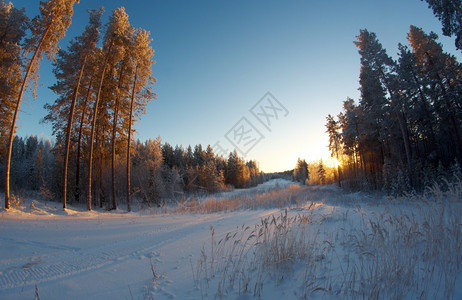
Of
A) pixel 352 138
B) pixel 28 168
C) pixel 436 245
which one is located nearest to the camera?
pixel 436 245

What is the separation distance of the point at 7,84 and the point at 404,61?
34664 mm

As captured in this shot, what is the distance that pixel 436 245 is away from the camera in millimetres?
2996

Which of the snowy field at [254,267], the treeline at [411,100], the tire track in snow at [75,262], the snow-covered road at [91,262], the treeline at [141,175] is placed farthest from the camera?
the treeline at [141,175]

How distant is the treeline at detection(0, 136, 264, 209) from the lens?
19.3m

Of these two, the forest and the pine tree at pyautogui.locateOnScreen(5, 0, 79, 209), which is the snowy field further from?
the pine tree at pyautogui.locateOnScreen(5, 0, 79, 209)

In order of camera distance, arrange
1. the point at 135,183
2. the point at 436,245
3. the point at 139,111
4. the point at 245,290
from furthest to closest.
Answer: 1. the point at 135,183
2. the point at 139,111
3. the point at 436,245
4. the point at 245,290

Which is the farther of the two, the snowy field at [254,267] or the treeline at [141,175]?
the treeline at [141,175]

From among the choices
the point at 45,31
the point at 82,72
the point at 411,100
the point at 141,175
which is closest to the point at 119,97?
the point at 82,72

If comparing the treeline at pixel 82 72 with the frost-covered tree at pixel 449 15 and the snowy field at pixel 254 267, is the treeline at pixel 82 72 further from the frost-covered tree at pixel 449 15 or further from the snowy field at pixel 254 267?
the frost-covered tree at pixel 449 15

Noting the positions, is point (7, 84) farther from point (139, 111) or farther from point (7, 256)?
point (7, 256)

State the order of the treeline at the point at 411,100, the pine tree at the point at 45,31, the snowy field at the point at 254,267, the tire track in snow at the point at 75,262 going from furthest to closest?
the treeline at the point at 411,100 < the pine tree at the point at 45,31 < the tire track in snow at the point at 75,262 < the snowy field at the point at 254,267

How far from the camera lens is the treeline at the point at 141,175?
1933cm

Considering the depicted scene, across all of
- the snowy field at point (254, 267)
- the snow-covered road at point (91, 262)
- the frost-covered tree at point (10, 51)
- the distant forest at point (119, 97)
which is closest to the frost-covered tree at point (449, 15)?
the distant forest at point (119, 97)

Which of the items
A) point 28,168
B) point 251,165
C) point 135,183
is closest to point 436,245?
point 135,183
